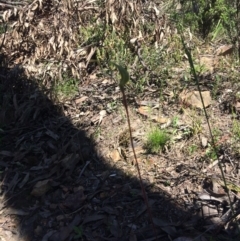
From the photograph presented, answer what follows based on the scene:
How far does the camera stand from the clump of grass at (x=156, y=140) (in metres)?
3.91

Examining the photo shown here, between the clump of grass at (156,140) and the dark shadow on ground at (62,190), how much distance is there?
0.31 metres

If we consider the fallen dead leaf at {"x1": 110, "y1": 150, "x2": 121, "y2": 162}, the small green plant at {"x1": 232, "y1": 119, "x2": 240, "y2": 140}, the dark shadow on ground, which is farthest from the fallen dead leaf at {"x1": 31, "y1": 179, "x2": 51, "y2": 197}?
the small green plant at {"x1": 232, "y1": 119, "x2": 240, "y2": 140}

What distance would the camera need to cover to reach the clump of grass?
154 inches

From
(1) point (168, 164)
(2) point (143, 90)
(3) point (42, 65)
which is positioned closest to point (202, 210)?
(1) point (168, 164)

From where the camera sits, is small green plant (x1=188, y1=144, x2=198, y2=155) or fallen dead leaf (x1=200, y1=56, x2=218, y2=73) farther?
fallen dead leaf (x1=200, y1=56, x2=218, y2=73)

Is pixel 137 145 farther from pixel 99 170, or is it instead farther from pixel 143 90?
pixel 143 90

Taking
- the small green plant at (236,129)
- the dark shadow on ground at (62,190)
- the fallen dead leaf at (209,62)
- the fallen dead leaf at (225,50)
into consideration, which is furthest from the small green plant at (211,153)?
the fallen dead leaf at (225,50)

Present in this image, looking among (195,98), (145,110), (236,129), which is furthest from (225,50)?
(236,129)

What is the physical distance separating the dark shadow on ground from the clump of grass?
31 cm

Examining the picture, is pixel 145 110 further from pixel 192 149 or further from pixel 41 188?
pixel 41 188

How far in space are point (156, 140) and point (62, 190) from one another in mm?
795

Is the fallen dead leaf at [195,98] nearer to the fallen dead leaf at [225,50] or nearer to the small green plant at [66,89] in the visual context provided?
the fallen dead leaf at [225,50]

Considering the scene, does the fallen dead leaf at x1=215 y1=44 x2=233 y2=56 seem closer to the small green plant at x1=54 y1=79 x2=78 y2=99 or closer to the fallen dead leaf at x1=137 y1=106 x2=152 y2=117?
the fallen dead leaf at x1=137 y1=106 x2=152 y2=117

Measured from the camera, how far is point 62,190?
383cm
